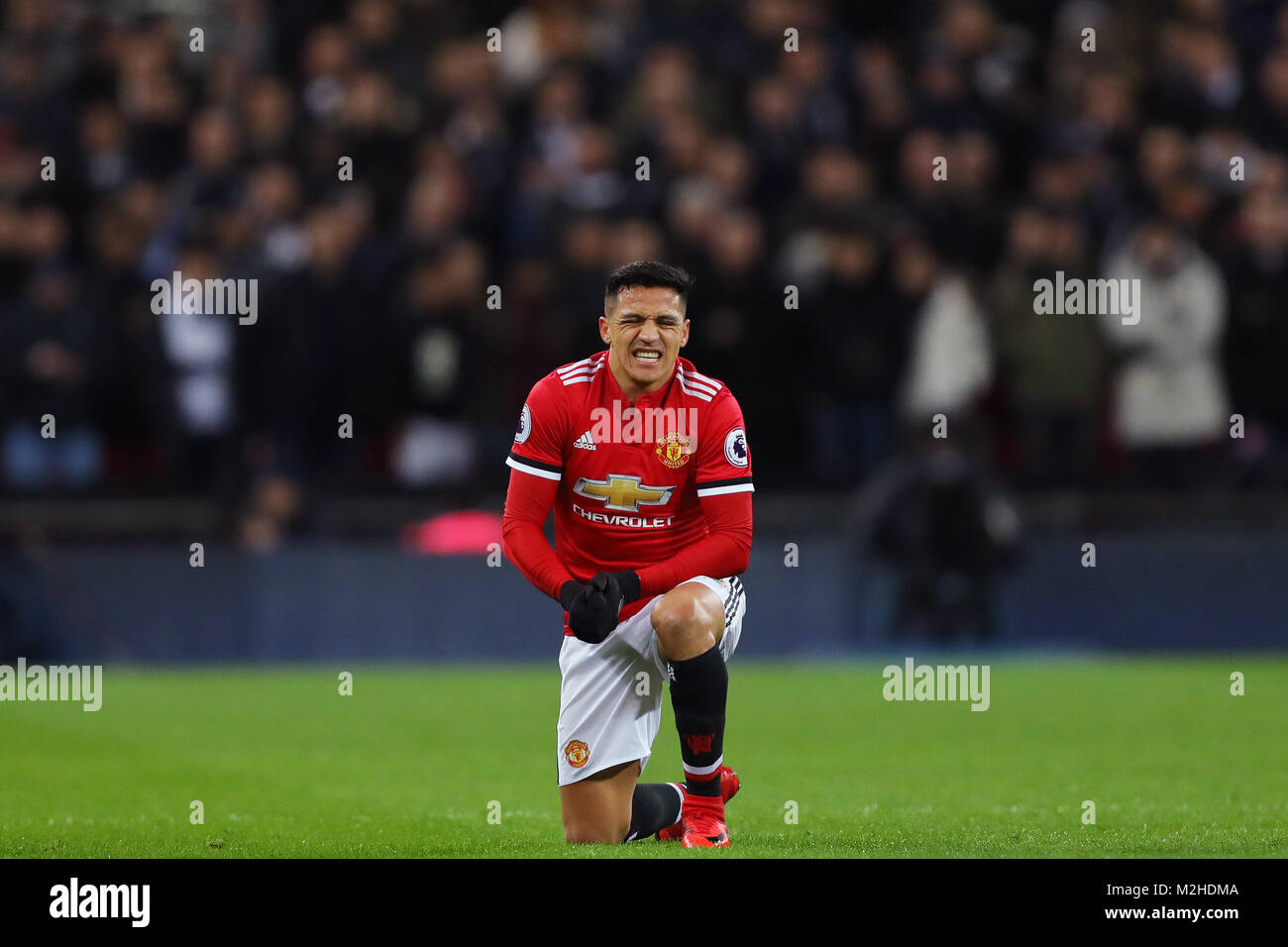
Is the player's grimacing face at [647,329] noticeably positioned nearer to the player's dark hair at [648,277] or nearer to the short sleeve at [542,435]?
the player's dark hair at [648,277]

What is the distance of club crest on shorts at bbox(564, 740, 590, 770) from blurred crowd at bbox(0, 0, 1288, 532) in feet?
27.6

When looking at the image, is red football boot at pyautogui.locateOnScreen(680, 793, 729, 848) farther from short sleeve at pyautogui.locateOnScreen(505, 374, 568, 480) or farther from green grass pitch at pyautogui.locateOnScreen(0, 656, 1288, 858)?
short sleeve at pyautogui.locateOnScreen(505, 374, 568, 480)

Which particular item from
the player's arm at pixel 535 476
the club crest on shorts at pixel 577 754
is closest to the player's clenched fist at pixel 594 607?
the player's arm at pixel 535 476

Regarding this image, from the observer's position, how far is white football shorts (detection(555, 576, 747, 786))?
8.71 meters

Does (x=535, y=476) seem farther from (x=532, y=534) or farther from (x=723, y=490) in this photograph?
(x=723, y=490)

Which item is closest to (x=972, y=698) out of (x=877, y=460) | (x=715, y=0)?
(x=877, y=460)

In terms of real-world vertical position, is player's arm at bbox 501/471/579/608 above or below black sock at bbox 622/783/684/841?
above

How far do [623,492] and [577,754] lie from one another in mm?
1081

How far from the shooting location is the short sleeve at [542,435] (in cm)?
858

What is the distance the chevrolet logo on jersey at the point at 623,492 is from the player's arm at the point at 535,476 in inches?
6.3

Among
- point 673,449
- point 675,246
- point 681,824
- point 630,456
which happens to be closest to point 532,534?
point 630,456

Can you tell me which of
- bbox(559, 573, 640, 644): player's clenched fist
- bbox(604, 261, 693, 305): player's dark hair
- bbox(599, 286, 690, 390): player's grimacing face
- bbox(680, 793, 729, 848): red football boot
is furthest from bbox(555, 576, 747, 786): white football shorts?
bbox(604, 261, 693, 305): player's dark hair

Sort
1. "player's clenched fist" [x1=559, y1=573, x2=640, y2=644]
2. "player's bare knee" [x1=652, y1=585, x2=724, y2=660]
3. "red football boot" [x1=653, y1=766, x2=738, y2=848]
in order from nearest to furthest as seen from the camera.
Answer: "player's clenched fist" [x1=559, y1=573, x2=640, y2=644] < "player's bare knee" [x1=652, y1=585, x2=724, y2=660] < "red football boot" [x1=653, y1=766, x2=738, y2=848]

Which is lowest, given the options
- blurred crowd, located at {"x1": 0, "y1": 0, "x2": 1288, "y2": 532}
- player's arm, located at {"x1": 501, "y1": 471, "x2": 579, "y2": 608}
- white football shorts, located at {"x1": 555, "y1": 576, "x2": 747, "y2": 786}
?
white football shorts, located at {"x1": 555, "y1": 576, "x2": 747, "y2": 786}
